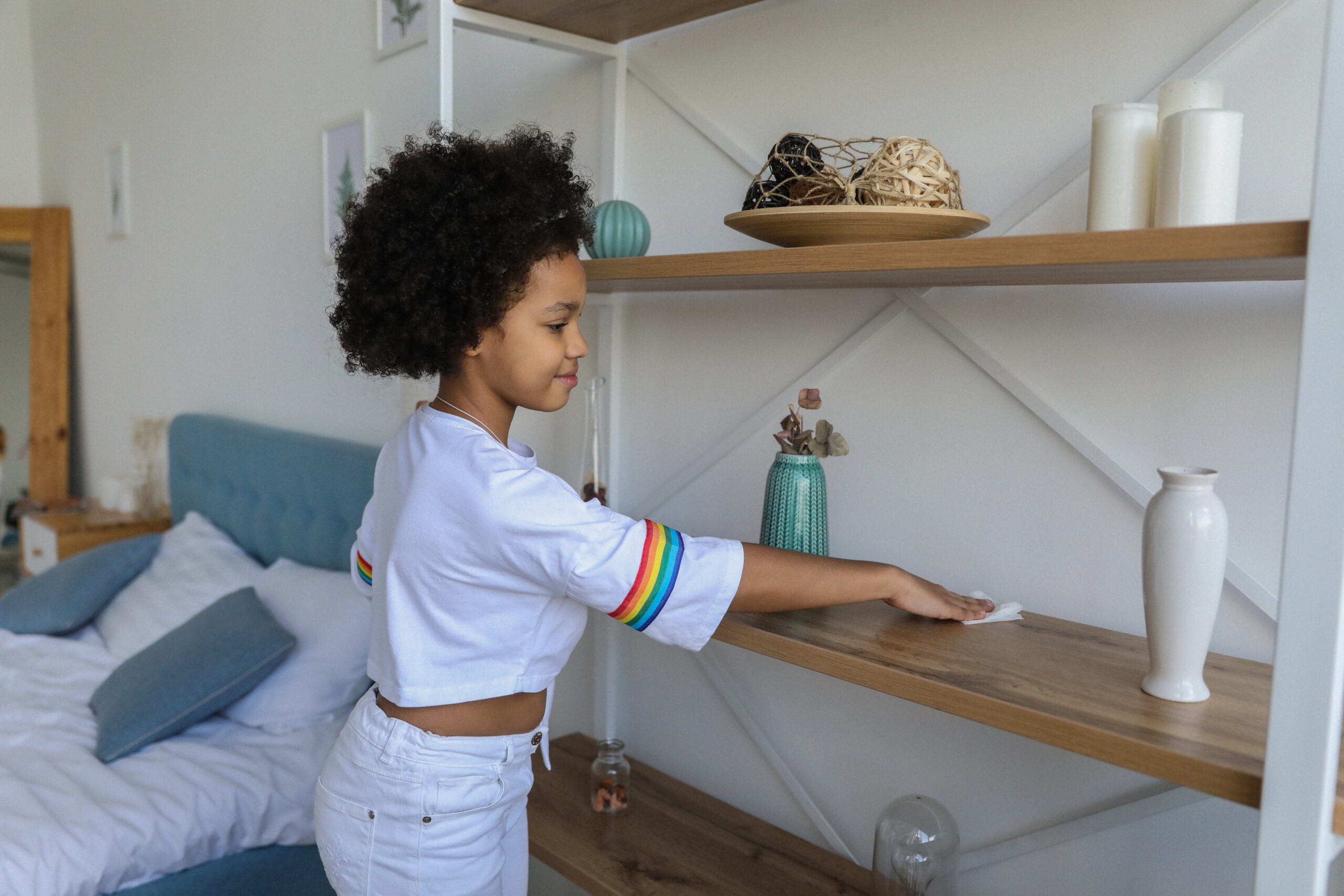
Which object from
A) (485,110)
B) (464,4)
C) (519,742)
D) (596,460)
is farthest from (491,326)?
(485,110)

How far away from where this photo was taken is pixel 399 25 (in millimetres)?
2416

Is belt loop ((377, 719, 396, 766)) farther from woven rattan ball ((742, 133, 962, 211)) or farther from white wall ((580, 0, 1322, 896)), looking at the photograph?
woven rattan ball ((742, 133, 962, 211))

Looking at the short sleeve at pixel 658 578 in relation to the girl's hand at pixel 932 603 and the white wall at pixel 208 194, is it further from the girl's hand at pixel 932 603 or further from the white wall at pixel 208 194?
the white wall at pixel 208 194

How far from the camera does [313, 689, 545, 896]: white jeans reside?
123 cm

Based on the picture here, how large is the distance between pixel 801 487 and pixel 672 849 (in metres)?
0.65

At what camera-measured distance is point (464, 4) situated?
5.58ft

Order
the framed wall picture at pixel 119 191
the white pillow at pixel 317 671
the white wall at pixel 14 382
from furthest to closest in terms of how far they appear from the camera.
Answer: the white wall at pixel 14 382
the framed wall picture at pixel 119 191
the white pillow at pixel 317 671

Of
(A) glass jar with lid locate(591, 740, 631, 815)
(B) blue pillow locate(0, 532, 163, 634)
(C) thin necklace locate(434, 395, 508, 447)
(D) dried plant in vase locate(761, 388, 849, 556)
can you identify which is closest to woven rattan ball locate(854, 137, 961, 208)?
(D) dried plant in vase locate(761, 388, 849, 556)

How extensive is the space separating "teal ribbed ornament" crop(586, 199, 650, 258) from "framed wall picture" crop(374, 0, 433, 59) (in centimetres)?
97

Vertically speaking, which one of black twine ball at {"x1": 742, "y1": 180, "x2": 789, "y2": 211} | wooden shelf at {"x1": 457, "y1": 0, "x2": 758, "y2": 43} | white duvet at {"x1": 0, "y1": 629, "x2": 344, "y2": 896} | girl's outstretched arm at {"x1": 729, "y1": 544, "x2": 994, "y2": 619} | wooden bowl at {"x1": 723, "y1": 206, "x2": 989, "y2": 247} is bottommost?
white duvet at {"x1": 0, "y1": 629, "x2": 344, "y2": 896}

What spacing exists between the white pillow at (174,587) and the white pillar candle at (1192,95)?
7.63 feet

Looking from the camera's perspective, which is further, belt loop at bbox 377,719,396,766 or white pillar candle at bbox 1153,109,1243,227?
belt loop at bbox 377,719,396,766

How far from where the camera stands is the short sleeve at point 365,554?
1.48 meters

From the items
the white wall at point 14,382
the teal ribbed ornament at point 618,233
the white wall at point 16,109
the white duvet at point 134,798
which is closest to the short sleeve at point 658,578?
the teal ribbed ornament at point 618,233
